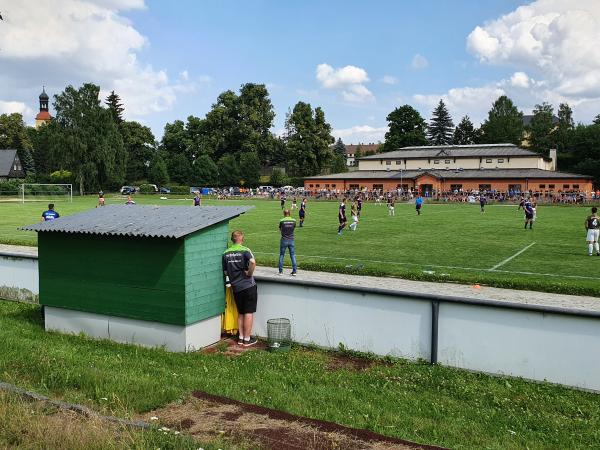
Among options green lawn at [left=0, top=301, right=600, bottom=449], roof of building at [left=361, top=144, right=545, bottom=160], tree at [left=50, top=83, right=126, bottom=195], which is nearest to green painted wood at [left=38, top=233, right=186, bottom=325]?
green lawn at [left=0, top=301, right=600, bottom=449]

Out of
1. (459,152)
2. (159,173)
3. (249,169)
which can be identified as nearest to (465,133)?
(459,152)

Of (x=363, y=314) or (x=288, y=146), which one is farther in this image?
(x=288, y=146)

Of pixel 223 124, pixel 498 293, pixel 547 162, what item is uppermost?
pixel 223 124

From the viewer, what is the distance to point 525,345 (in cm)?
786

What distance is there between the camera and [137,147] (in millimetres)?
101062

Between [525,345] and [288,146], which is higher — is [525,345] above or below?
below

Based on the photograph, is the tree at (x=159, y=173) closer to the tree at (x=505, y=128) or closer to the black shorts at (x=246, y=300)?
the tree at (x=505, y=128)

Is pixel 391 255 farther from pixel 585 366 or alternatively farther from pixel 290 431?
pixel 290 431

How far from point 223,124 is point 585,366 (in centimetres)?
9366

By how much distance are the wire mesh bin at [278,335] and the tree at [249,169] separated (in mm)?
79810

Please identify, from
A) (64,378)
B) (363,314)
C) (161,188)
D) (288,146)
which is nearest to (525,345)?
(363,314)

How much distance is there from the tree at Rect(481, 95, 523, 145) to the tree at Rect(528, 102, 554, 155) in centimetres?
266

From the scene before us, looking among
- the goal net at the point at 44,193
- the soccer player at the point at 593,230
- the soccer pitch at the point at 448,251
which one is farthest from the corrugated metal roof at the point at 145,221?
the goal net at the point at 44,193

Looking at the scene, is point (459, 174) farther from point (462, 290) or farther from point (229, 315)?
point (229, 315)
